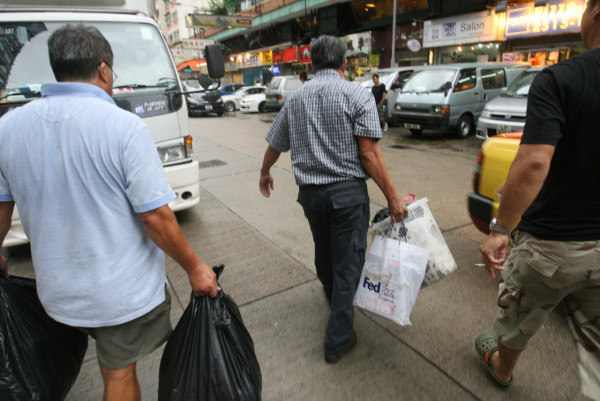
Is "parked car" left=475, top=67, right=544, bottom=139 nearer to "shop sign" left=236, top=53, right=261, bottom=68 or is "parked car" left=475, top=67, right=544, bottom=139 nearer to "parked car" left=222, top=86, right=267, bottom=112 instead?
"parked car" left=222, top=86, right=267, bottom=112

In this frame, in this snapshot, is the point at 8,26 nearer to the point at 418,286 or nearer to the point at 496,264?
the point at 418,286

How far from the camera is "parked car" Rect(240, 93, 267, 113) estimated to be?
763 inches

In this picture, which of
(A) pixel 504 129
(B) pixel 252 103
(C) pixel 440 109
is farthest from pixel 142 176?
(B) pixel 252 103

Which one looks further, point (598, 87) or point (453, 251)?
point (453, 251)

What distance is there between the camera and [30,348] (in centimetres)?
154

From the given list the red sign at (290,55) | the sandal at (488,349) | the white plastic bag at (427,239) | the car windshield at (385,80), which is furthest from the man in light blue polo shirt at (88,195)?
the red sign at (290,55)

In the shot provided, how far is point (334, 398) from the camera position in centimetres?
212

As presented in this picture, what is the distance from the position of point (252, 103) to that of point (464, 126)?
453 inches

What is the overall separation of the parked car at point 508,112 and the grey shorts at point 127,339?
785cm

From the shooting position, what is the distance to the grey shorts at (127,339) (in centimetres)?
154

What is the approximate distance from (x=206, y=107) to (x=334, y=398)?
17832 millimetres

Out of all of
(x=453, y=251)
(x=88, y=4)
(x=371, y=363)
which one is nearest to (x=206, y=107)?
(x=88, y=4)

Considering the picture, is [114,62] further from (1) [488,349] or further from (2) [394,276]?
(1) [488,349]

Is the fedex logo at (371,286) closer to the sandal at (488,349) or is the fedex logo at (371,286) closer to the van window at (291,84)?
the sandal at (488,349)
